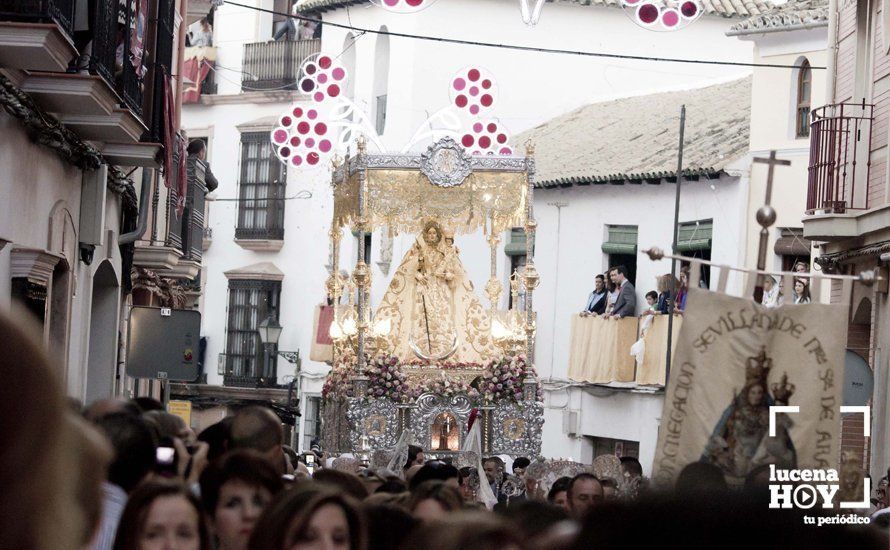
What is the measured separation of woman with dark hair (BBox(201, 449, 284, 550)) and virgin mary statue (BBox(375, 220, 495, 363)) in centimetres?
1712

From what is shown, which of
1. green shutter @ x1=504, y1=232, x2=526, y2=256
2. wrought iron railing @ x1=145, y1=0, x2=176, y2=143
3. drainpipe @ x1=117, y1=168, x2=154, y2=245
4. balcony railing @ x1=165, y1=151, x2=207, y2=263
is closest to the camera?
wrought iron railing @ x1=145, y1=0, x2=176, y2=143

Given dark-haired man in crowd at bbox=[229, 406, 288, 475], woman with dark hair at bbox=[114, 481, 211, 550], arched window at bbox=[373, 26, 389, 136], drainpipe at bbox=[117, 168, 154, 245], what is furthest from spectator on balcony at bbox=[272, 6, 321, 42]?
woman with dark hair at bbox=[114, 481, 211, 550]

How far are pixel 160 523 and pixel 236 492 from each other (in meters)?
1.06

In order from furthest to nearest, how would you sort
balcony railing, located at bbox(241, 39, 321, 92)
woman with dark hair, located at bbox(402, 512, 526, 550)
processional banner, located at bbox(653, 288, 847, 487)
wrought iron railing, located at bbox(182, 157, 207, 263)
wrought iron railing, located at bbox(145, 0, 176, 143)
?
balcony railing, located at bbox(241, 39, 321, 92), wrought iron railing, located at bbox(182, 157, 207, 263), wrought iron railing, located at bbox(145, 0, 176, 143), processional banner, located at bbox(653, 288, 847, 487), woman with dark hair, located at bbox(402, 512, 526, 550)

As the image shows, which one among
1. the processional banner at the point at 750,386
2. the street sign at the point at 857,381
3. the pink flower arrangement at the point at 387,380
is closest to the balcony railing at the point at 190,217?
the pink flower arrangement at the point at 387,380

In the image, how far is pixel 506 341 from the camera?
22.8 meters

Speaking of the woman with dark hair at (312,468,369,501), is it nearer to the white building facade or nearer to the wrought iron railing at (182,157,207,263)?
the wrought iron railing at (182,157,207,263)

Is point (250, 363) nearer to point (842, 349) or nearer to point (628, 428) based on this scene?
point (628, 428)

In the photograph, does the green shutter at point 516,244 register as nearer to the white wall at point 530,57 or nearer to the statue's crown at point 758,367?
the white wall at point 530,57

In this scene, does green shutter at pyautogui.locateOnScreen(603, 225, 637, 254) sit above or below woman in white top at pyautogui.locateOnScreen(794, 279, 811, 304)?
above

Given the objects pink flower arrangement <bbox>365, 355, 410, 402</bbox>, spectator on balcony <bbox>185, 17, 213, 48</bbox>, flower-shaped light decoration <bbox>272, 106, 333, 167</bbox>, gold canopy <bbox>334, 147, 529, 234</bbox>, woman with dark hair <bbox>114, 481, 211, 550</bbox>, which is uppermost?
spectator on balcony <bbox>185, 17, 213, 48</bbox>

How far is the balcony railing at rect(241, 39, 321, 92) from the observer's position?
131 feet

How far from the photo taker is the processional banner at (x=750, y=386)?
300 inches

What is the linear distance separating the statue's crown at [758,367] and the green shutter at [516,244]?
24555 mm
